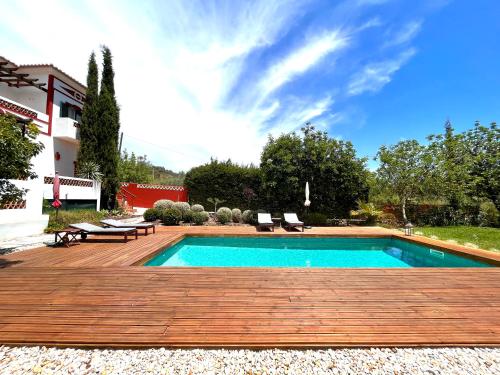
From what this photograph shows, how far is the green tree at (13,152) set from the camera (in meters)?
5.18

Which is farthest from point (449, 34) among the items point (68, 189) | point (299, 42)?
point (68, 189)

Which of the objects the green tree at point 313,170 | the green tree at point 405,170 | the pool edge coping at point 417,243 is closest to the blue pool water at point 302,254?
the pool edge coping at point 417,243

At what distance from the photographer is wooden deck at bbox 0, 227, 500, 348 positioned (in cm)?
279

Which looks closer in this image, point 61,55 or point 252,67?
point 252,67

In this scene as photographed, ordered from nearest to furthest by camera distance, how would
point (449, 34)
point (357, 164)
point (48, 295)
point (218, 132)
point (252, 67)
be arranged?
point (48, 295)
point (449, 34)
point (252, 67)
point (357, 164)
point (218, 132)

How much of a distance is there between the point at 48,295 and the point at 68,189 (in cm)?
975

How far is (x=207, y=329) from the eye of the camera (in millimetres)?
2914

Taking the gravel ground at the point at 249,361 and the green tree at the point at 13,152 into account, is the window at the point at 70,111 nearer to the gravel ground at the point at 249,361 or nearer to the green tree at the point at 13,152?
the green tree at the point at 13,152

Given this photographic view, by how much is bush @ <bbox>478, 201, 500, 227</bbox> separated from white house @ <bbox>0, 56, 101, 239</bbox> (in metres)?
23.6

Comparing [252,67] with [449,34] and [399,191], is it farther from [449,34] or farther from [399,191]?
[399,191]

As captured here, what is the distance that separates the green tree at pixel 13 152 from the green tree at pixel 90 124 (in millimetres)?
8940

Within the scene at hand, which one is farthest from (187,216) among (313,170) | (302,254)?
(313,170)

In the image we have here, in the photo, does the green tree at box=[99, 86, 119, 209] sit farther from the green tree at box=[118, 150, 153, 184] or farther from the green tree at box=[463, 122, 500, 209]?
the green tree at box=[463, 122, 500, 209]

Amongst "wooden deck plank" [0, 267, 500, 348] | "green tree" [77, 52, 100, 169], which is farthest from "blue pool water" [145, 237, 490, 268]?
"green tree" [77, 52, 100, 169]
